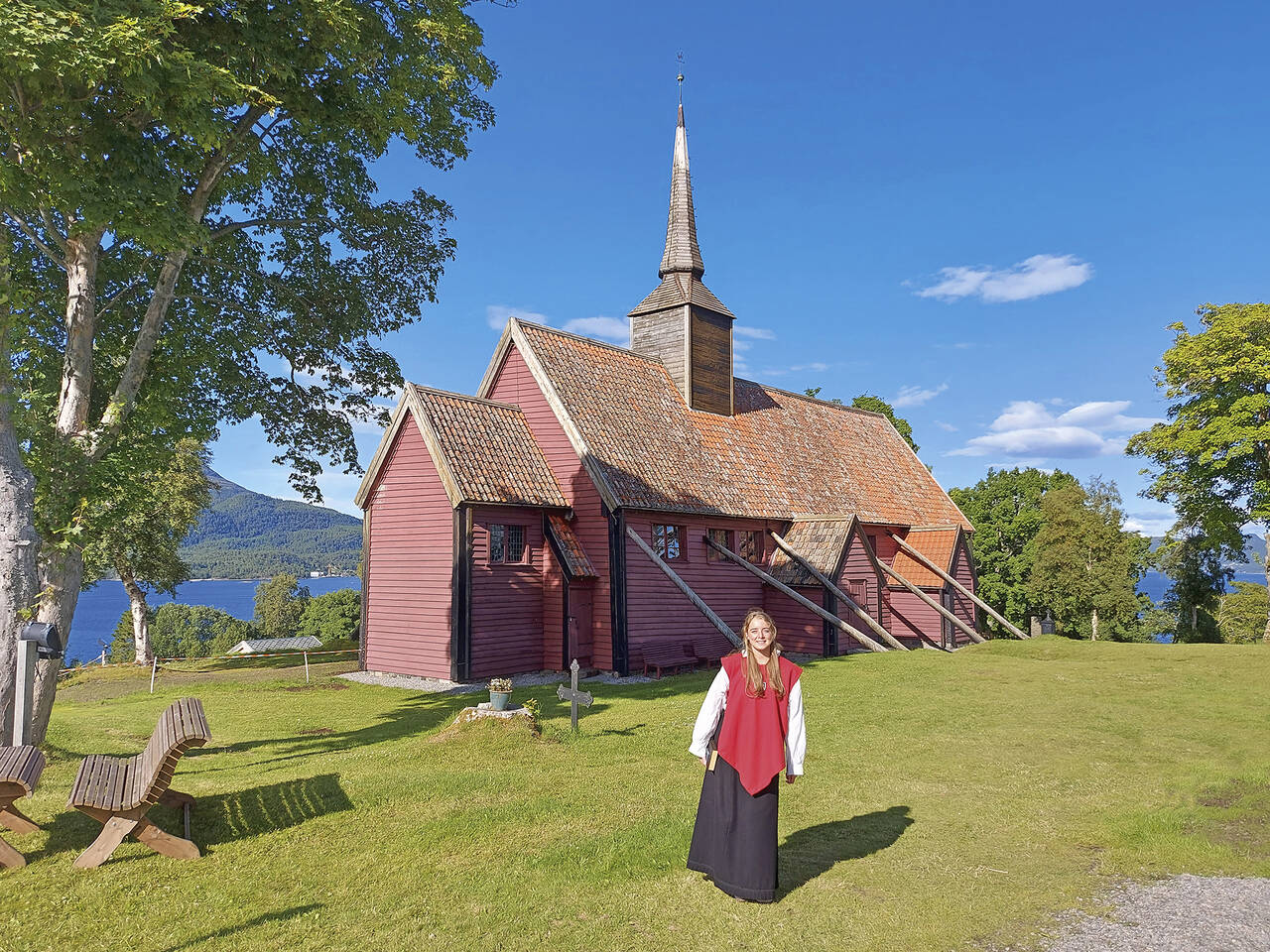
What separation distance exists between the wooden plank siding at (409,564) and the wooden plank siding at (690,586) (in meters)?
4.97

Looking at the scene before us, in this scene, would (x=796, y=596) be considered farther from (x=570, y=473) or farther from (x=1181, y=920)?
(x=1181, y=920)

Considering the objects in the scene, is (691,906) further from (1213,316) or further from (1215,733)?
(1213,316)

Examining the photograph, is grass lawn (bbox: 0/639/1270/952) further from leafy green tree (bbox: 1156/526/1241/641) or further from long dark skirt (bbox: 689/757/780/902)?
leafy green tree (bbox: 1156/526/1241/641)

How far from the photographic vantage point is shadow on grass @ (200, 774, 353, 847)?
7906mm

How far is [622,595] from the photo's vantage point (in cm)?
2055

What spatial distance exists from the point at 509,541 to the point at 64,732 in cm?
1046

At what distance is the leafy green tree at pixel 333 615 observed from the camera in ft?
249

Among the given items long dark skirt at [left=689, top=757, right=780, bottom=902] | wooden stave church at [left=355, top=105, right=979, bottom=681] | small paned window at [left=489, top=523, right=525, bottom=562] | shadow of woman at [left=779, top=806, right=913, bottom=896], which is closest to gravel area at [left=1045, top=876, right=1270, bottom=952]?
shadow of woman at [left=779, top=806, right=913, bottom=896]

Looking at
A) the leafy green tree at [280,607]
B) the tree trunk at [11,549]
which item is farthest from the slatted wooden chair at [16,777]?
the leafy green tree at [280,607]

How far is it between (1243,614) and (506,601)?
4521 centimetres

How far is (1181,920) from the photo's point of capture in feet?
19.5

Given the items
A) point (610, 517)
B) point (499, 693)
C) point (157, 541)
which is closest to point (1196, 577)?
point (610, 517)

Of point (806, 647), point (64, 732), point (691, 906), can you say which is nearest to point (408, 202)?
point (64, 732)

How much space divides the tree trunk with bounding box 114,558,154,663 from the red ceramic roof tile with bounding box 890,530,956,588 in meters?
30.3
